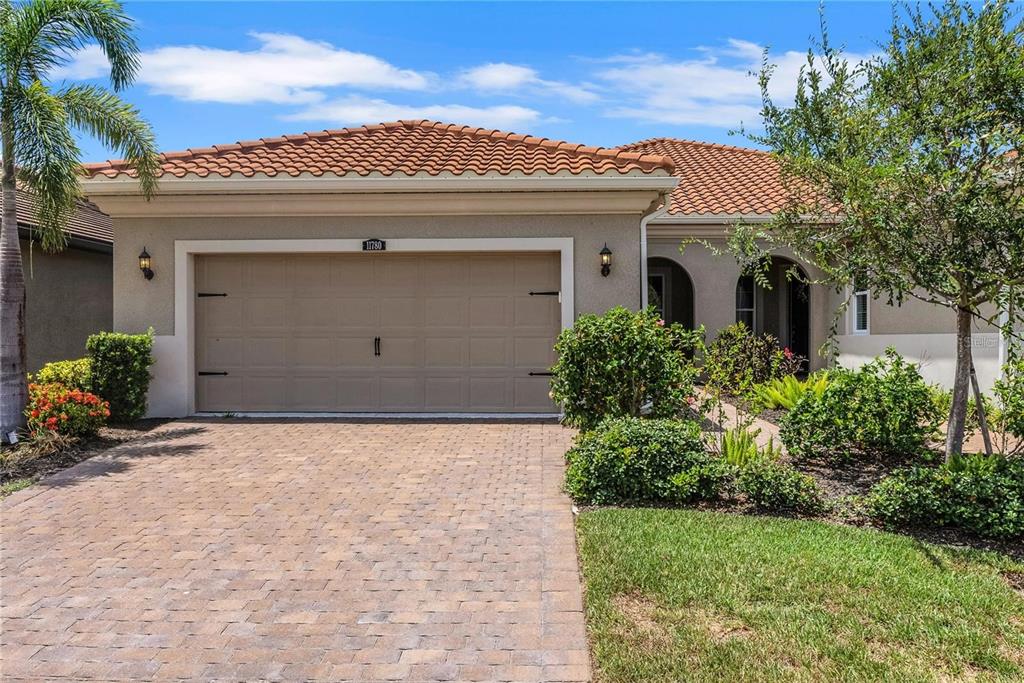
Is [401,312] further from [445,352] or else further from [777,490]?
[777,490]

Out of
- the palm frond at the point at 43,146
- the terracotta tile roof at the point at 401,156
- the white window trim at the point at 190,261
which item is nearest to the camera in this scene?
the palm frond at the point at 43,146

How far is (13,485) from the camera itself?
694cm

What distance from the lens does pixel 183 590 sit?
4.49 meters

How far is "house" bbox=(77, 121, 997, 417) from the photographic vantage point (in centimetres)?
1032

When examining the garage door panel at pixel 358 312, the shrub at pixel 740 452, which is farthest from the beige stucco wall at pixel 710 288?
the shrub at pixel 740 452

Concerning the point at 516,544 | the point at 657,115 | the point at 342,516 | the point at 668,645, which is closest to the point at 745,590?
the point at 668,645

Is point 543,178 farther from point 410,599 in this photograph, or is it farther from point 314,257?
point 410,599

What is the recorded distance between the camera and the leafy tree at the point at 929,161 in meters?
5.22

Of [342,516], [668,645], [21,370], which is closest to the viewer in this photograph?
[668,645]

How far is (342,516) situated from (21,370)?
17.4 feet

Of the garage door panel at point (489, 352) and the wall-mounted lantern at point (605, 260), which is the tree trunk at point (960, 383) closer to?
the wall-mounted lantern at point (605, 260)

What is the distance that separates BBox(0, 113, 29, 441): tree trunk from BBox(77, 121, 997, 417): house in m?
1.59

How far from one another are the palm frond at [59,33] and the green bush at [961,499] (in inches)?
386

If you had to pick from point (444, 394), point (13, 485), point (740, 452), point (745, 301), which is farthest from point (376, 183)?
point (745, 301)
